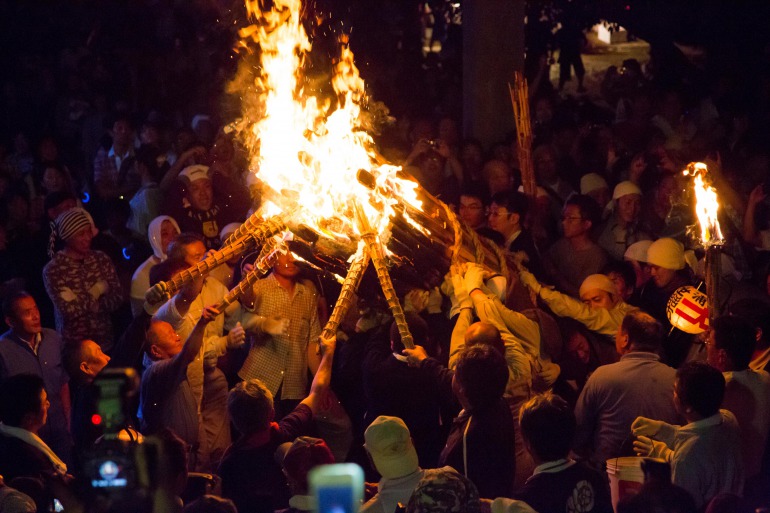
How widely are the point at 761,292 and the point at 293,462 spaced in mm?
4405

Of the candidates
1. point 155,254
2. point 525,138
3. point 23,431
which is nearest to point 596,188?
point 525,138

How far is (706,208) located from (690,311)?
96 cm

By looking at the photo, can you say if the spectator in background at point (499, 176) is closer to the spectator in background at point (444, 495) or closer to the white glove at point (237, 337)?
the white glove at point (237, 337)

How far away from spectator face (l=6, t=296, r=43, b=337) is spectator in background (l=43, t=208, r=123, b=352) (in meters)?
0.77

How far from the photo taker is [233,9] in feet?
33.1

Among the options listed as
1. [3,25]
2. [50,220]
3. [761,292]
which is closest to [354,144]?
[761,292]

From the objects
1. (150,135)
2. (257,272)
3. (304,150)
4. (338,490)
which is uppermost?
(150,135)

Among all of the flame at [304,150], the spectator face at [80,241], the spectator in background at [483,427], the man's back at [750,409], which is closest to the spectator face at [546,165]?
the flame at [304,150]

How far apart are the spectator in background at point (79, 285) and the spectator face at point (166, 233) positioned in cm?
51

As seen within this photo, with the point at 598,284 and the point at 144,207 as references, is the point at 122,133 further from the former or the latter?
the point at 598,284

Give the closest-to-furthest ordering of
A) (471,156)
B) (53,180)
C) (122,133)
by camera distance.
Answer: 1. (53,180)
2. (471,156)
3. (122,133)

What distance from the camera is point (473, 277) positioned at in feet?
23.2

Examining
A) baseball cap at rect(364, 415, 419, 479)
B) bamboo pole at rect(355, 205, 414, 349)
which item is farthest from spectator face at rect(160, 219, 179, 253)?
baseball cap at rect(364, 415, 419, 479)

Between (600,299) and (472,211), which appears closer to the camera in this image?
(600,299)
